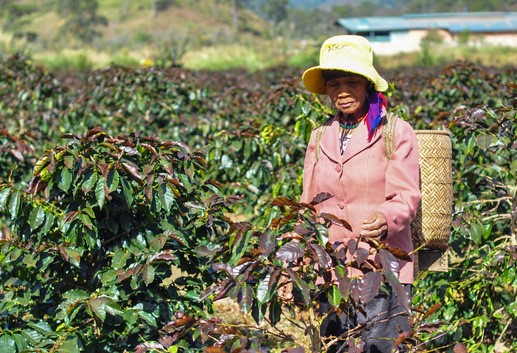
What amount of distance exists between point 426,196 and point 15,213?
1.49 meters

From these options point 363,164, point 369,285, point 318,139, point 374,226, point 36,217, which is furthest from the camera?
point 36,217

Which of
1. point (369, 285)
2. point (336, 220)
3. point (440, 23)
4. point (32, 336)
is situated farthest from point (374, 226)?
point (440, 23)

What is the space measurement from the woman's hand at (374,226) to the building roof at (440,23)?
6856 cm

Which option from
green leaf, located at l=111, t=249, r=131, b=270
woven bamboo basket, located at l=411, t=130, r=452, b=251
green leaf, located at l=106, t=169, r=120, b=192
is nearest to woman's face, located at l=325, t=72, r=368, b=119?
woven bamboo basket, located at l=411, t=130, r=452, b=251

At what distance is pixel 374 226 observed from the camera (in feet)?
7.96

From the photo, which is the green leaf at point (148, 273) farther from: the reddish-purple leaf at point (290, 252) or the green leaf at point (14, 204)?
the reddish-purple leaf at point (290, 252)

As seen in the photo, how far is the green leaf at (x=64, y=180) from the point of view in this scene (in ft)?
9.86

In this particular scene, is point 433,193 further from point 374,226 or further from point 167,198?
point 167,198

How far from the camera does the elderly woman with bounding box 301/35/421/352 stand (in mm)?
2568

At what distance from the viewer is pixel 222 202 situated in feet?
10.8

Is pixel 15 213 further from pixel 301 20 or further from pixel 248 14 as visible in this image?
pixel 301 20

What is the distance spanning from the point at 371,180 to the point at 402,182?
0.12 m

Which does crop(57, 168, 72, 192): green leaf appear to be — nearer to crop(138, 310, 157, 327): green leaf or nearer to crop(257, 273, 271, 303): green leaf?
crop(138, 310, 157, 327): green leaf

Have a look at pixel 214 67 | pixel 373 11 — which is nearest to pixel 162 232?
pixel 214 67
